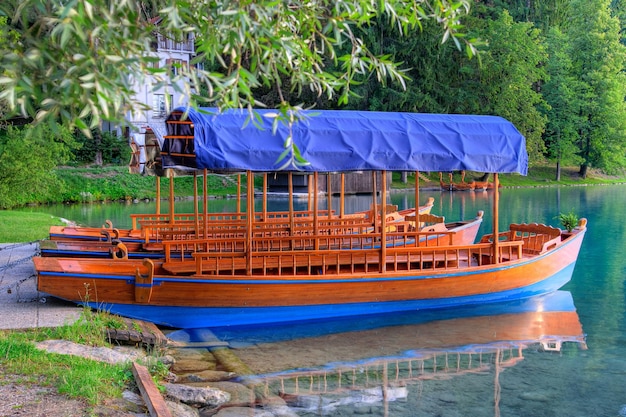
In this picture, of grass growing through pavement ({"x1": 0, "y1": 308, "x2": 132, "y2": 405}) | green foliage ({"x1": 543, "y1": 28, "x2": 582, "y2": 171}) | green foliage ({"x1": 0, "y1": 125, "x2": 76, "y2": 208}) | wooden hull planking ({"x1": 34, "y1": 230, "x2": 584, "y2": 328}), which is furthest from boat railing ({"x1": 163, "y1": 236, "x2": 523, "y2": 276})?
green foliage ({"x1": 543, "y1": 28, "x2": 582, "y2": 171})

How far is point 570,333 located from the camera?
1309 centimetres

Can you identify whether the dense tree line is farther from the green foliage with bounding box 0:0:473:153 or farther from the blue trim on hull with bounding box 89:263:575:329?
the green foliage with bounding box 0:0:473:153

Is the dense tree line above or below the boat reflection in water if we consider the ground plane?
above

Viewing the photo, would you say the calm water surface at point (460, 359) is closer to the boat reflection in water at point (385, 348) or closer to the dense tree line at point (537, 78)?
the boat reflection in water at point (385, 348)

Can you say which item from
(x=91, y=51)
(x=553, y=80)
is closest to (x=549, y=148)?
(x=553, y=80)

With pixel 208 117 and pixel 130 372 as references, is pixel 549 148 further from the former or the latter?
pixel 130 372

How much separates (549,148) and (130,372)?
56.6m

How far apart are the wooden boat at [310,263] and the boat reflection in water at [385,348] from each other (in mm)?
389

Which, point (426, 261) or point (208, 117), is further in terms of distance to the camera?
point (426, 261)

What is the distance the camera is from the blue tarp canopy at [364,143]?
12.6 meters

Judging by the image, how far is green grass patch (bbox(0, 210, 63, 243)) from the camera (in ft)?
70.9

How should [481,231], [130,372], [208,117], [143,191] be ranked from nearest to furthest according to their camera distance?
[130,372] → [208,117] → [481,231] → [143,191]

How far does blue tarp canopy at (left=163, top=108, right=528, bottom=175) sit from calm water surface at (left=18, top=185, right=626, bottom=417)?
3.01 metres

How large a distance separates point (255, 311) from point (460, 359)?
150 inches
